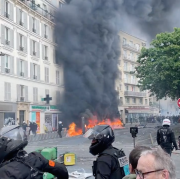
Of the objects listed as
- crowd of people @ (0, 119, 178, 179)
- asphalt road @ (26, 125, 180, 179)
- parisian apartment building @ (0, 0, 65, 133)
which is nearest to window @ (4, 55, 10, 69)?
parisian apartment building @ (0, 0, 65, 133)

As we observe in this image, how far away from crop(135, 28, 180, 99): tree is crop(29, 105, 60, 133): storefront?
430 inches

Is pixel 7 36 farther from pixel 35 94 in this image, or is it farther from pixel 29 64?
pixel 35 94

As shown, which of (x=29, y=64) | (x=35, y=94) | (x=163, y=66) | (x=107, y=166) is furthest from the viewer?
(x=35, y=94)

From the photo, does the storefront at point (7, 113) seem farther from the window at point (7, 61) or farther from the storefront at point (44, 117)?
the window at point (7, 61)

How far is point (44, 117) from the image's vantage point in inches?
1241

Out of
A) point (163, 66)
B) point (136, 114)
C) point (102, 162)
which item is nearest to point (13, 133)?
point (102, 162)

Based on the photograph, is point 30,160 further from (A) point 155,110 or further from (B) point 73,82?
(A) point 155,110

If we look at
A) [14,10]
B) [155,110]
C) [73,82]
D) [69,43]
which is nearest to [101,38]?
[69,43]

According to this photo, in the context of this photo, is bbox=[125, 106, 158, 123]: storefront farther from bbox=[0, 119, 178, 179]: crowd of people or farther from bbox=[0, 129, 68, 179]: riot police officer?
bbox=[0, 129, 68, 179]: riot police officer

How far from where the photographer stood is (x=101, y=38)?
3662 centimetres

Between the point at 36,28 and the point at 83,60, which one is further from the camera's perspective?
the point at 83,60

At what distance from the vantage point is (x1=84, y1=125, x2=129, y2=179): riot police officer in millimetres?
2859

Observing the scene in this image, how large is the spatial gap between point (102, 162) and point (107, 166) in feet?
0.19

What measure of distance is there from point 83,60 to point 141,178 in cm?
3341
